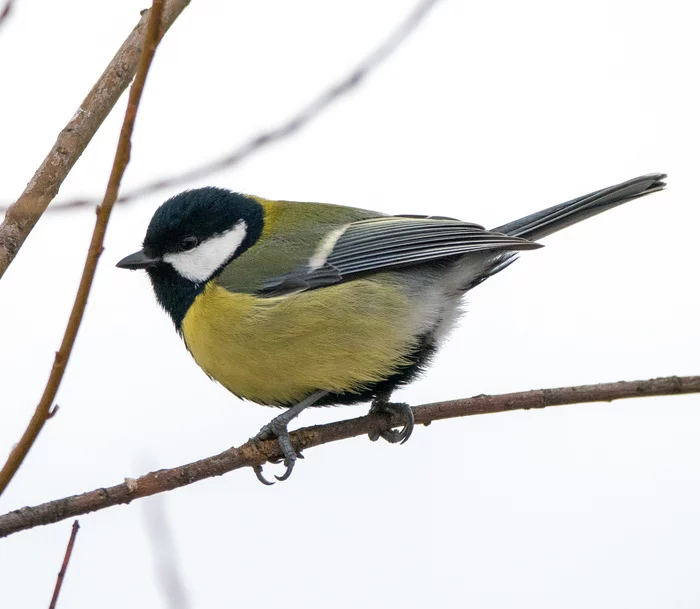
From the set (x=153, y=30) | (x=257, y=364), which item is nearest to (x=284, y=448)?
(x=257, y=364)

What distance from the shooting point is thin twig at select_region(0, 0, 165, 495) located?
4.21 feet

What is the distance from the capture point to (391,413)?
3039mm

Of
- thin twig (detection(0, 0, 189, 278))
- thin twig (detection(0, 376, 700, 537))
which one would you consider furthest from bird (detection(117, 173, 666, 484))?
thin twig (detection(0, 0, 189, 278))

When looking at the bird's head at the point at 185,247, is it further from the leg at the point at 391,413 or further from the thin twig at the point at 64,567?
the thin twig at the point at 64,567

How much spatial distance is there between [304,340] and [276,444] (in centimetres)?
36

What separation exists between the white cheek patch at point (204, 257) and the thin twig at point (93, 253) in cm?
193

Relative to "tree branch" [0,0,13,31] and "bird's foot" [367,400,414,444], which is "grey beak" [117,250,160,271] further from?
"tree branch" [0,0,13,31]

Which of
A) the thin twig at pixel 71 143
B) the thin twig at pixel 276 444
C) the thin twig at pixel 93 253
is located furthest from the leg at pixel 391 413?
the thin twig at pixel 93 253

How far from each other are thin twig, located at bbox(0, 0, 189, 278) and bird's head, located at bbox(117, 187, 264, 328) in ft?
3.58

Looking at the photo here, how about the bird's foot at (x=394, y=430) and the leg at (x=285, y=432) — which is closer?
the leg at (x=285, y=432)

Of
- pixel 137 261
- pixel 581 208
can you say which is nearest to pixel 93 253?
pixel 137 261

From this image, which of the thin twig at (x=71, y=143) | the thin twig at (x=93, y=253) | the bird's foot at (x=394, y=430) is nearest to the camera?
the thin twig at (x=93, y=253)

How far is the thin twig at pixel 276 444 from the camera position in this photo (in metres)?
1.98

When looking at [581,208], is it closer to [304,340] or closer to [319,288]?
[319,288]
